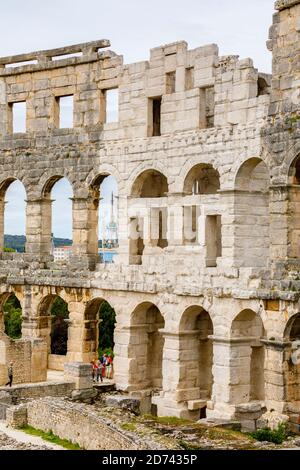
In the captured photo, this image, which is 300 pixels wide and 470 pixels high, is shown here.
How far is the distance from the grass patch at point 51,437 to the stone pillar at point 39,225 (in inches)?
412

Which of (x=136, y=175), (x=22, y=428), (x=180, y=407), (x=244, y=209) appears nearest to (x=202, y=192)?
(x=136, y=175)

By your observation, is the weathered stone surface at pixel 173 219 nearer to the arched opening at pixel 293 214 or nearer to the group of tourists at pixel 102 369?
the arched opening at pixel 293 214

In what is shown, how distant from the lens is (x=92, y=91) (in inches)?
1390

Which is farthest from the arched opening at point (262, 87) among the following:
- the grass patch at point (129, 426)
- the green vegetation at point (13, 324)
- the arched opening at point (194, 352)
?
the green vegetation at point (13, 324)

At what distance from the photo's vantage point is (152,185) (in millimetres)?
35156

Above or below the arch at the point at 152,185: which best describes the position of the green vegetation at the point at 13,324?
below

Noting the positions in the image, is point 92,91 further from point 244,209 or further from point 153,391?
point 153,391

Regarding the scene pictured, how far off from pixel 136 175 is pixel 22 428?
31.8 ft

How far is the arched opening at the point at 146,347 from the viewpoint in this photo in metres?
33.3

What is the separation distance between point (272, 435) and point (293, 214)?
19.4ft

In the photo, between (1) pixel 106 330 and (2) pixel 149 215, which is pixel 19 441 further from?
(1) pixel 106 330

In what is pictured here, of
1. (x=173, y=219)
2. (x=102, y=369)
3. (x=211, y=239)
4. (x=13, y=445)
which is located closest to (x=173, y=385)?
(x=102, y=369)

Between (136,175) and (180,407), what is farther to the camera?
(136,175)

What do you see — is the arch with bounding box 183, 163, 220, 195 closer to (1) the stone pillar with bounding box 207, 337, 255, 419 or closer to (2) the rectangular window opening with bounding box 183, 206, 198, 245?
(2) the rectangular window opening with bounding box 183, 206, 198, 245
